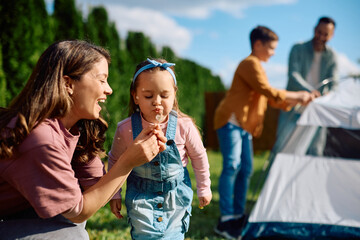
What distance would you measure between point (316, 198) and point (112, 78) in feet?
13.3

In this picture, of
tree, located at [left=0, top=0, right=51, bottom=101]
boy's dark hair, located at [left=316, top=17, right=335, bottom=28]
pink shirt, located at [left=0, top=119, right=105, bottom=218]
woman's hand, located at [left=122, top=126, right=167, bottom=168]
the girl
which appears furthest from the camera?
tree, located at [left=0, top=0, right=51, bottom=101]

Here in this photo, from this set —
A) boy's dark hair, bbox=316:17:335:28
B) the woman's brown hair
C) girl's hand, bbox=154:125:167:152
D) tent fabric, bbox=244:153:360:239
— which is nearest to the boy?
tent fabric, bbox=244:153:360:239

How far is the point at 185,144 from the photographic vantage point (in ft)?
5.42

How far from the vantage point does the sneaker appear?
2.79 m

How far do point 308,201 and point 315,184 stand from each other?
0.15 metres

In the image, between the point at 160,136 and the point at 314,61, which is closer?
the point at 160,136

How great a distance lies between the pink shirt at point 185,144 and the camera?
163 centimetres

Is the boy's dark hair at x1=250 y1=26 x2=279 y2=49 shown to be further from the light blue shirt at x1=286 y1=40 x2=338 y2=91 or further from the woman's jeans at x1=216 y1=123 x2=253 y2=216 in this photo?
the woman's jeans at x1=216 y1=123 x2=253 y2=216

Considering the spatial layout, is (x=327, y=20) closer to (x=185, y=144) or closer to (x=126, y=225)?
(x=185, y=144)

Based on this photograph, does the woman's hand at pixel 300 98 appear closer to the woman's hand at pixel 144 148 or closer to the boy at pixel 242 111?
the boy at pixel 242 111

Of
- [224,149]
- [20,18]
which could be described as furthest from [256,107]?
[20,18]

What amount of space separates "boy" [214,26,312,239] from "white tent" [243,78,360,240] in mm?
208

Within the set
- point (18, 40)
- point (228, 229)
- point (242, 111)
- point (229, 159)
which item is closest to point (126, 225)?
point (228, 229)

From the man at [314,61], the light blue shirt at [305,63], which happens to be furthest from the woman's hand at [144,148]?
the light blue shirt at [305,63]
